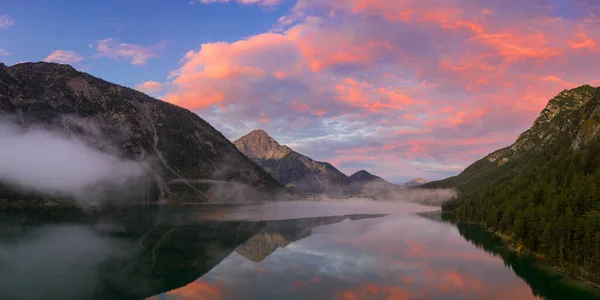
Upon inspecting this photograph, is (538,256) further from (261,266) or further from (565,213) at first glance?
(261,266)

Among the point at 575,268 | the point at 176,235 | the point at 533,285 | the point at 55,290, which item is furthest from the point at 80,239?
the point at 575,268

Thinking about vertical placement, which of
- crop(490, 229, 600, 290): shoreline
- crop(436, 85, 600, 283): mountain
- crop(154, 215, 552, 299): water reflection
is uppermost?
crop(436, 85, 600, 283): mountain

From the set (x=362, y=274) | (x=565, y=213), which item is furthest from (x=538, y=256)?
(x=362, y=274)

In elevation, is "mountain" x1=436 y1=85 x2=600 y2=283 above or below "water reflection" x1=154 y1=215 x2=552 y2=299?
above

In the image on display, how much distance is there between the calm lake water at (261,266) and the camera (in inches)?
2119

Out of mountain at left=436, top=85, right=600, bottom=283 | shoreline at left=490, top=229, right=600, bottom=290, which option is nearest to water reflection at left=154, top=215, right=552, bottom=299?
shoreline at left=490, top=229, right=600, bottom=290

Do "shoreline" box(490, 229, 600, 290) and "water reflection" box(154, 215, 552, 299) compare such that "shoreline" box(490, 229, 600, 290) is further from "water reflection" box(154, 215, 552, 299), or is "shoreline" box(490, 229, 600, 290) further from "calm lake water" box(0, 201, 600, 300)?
"water reflection" box(154, 215, 552, 299)

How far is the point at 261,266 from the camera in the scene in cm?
7212

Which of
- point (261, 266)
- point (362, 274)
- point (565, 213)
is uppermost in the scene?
point (565, 213)

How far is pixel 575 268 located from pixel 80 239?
364ft

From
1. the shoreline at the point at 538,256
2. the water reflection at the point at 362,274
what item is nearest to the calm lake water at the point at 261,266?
the water reflection at the point at 362,274

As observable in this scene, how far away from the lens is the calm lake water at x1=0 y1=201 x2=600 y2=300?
5381 centimetres

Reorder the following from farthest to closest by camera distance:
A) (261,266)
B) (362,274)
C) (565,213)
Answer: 1. (261,266)
2. (565,213)
3. (362,274)

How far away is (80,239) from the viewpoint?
96438 mm
